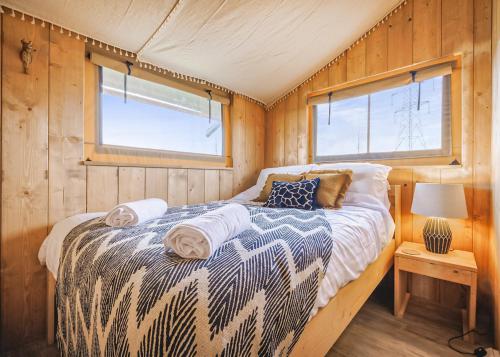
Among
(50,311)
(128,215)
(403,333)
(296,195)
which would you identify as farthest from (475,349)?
(50,311)

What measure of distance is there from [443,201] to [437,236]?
28 centimetres

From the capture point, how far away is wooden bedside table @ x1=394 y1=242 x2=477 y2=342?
4.65ft

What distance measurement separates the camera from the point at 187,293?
0.55 meters

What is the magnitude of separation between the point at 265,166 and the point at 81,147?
202 cm

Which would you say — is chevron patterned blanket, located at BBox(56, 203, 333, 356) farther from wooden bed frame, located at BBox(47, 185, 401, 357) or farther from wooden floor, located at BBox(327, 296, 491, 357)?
wooden floor, located at BBox(327, 296, 491, 357)

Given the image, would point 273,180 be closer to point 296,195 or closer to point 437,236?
point 296,195

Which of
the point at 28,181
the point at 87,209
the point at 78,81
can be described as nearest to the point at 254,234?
the point at 87,209

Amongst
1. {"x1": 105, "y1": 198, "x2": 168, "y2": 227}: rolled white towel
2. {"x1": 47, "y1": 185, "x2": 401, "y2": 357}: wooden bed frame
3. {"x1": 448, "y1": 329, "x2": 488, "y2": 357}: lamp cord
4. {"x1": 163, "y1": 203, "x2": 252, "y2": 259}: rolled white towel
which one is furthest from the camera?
{"x1": 448, "y1": 329, "x2": 488, "y2": 357}: lamp cord

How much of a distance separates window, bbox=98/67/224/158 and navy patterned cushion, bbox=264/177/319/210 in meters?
0.97

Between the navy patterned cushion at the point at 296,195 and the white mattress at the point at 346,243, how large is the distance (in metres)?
0.28

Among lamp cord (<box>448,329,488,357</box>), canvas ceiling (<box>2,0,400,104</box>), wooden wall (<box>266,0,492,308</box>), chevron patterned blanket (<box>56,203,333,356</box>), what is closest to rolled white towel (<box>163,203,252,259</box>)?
chevron patterned blanket (<box>56,203,333,356</box>)

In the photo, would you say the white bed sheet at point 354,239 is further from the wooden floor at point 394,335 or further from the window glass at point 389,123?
the window glass at point 389,123

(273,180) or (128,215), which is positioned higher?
(273,180)

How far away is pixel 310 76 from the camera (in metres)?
2.62
